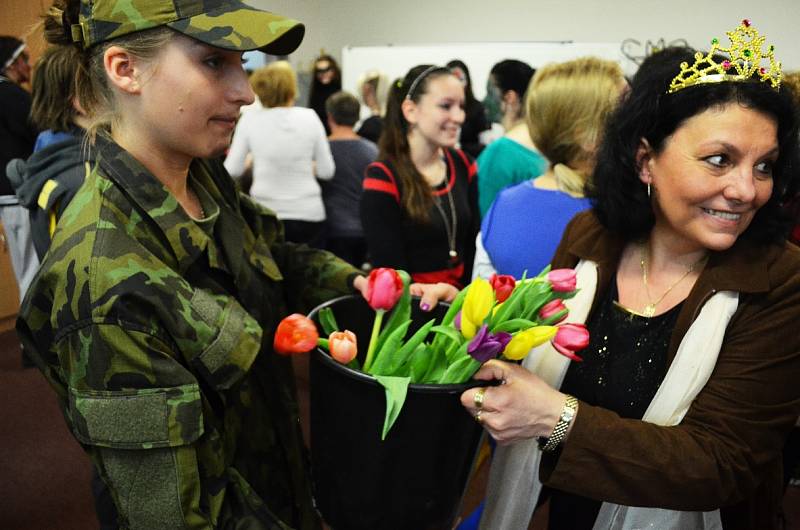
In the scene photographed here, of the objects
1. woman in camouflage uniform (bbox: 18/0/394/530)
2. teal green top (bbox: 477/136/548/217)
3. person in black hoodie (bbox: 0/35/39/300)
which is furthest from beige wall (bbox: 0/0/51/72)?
woman in camouflage uniform (bbox: 18/0/394/530)

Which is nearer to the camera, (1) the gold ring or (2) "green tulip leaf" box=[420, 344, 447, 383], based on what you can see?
Result: (1) the gold ring

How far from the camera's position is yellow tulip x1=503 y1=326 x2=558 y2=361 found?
29.8 inches

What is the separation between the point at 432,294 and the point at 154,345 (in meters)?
0.45

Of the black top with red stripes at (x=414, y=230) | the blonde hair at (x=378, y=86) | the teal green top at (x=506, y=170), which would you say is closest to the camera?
the black top with red stripes at (x=414, y=230)

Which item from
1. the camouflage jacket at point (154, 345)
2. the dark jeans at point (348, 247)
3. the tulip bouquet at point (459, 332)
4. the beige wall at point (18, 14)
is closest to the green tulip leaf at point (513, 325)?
the tulip bouquet at point (459, 332)

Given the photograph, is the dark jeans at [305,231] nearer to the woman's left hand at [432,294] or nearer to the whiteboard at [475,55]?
the woman's left hand at [432,294]

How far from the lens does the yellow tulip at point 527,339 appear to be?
76 centimetres

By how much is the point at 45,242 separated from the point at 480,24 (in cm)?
552

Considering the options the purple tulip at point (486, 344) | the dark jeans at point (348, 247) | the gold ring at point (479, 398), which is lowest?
the dark jeans at point (348, 247)

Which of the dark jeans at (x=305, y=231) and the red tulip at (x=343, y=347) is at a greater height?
the red tulip at (x=343, y=347)

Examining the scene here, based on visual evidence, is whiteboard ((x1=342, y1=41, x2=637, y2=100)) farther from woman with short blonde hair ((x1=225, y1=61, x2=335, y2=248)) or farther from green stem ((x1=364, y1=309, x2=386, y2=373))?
green stem ((x1=364, y1=309, x2=386, y2=373))

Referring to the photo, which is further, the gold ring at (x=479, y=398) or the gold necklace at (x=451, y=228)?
the gold necklace at (x=451, y=228)

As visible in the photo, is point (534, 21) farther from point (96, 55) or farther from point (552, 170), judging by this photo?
point (96, 55)

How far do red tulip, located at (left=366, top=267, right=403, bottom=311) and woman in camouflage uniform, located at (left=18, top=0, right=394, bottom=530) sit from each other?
0.17 metres
